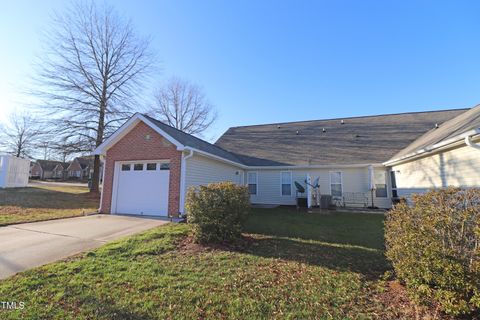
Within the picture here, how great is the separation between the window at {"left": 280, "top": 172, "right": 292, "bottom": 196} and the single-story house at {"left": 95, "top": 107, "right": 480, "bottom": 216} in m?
0.03

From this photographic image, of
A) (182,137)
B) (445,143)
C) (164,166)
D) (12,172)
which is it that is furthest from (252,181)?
(12,172)

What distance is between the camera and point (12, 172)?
65.3 feet

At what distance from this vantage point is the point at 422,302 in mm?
3059

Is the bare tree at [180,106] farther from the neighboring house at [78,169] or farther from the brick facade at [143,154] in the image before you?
the neighboring house at [78,169]

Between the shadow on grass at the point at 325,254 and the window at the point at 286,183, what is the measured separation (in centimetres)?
887

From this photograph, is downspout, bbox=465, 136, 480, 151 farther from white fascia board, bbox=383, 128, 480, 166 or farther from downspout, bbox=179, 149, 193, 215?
downspout, bbox=179, 149, 193, 215

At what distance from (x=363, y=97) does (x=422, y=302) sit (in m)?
17.4

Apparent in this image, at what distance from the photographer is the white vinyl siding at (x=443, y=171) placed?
→ 7051 millimetres

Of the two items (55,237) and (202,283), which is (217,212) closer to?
(202,283)

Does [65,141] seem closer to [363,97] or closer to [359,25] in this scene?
[359,25]

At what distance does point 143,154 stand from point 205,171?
9.74ft

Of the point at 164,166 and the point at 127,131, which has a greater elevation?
the point at 127,131

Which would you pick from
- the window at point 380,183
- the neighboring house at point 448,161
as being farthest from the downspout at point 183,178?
the window at point 380,183

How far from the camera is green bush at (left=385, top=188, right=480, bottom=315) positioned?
111 inches
